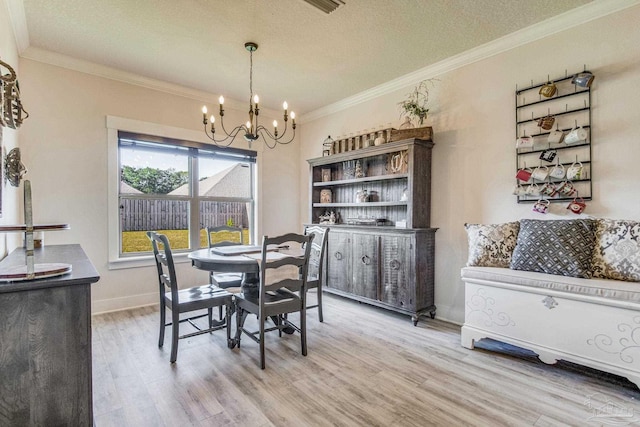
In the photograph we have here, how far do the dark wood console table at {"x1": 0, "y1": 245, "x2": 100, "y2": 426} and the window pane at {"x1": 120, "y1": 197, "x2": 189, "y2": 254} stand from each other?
280 centimetres

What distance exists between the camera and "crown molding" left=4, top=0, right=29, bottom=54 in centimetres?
243

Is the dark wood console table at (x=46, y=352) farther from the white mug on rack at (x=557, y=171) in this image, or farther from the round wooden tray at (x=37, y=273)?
the white mug on rack at (x=557, y=171)

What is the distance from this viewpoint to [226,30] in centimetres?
278

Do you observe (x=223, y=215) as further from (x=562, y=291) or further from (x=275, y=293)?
(x=562, y=291)

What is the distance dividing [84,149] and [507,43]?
14.3 feet

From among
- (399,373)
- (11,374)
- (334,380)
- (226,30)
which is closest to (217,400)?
(334,380)

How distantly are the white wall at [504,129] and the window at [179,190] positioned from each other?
2165 millimetres

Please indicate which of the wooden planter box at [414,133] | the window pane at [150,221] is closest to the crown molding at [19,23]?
the window pane at [150,221]

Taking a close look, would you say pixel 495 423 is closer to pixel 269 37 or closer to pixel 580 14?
pixel 580 14

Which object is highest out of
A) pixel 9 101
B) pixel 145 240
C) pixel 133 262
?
pixel 9 101

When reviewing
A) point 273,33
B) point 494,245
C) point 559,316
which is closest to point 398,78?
point 273,33

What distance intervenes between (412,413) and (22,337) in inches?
74.1

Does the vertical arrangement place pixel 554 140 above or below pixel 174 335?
above

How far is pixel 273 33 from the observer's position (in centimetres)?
283
